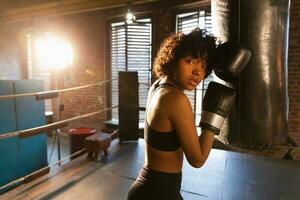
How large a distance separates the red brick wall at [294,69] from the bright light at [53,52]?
445cm

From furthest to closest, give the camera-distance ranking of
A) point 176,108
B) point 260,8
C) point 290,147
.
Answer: point 290,147 → point 260,8 → point 176,108

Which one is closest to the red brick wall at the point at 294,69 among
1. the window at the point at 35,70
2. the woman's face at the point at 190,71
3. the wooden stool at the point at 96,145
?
the wooden stool at the point at 96,145

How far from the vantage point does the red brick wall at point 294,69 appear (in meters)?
3.65

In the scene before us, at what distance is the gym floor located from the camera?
7.01 ft

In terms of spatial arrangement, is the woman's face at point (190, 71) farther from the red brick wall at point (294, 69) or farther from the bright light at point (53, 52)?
the bright light at point (53, 52)

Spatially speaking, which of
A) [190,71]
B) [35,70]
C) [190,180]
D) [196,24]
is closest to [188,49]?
[190,71]

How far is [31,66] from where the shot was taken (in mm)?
7047

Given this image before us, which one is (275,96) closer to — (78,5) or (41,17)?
(78,5)

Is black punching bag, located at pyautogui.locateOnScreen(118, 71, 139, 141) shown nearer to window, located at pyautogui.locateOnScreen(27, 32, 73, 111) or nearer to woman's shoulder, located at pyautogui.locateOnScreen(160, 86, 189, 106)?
woman's shoulder, located at pyautogui.locateOnScreen(160, 86, 189, 106)

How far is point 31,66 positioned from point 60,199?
592 cm

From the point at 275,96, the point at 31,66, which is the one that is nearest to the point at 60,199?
the point at 275,96

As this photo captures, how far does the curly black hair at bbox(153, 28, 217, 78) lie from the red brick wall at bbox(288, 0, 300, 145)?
3.09 meters

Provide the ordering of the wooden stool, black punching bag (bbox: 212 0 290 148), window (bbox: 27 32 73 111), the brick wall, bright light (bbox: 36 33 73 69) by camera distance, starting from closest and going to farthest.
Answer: black punching bag (bbox: 212 0 290 148) → the wooden stool → the brick wall → bright light (bbox: 36 33 73 69) → window (bbox: 27 32 73 111)

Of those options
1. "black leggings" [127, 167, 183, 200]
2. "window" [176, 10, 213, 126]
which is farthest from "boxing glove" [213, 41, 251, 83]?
"window" [176, 10, 213, 126]
